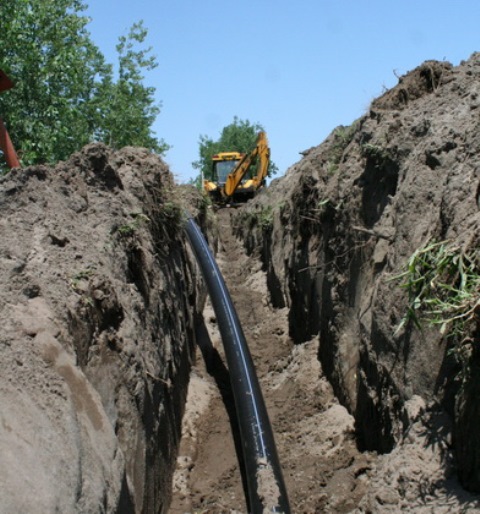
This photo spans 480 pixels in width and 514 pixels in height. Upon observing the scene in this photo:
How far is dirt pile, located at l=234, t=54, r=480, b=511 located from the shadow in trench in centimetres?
116

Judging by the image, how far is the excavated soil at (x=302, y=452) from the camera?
17.1 ft

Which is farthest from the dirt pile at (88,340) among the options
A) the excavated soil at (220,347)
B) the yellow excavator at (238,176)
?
the yellow excavator at (238,176)

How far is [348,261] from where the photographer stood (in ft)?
29.0

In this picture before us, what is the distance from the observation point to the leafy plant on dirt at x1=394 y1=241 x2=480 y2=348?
4875 mm

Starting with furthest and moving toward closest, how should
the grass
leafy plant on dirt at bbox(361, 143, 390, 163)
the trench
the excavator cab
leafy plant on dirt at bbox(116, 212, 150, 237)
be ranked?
the excavator cab → the grass → leafy plant on dirt at bbox(361, 143, 390, 163) → leafy plant on dirt at bbox(116, 212, 150, 237) → the trench

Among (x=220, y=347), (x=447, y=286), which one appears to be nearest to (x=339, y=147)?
(x=220, y=347)

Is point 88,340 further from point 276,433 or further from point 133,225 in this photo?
point 276,433

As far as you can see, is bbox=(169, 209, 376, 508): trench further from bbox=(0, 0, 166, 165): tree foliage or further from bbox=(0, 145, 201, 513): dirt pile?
bbox=(0, 0, 166, 165): tree foliage

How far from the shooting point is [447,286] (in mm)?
5035

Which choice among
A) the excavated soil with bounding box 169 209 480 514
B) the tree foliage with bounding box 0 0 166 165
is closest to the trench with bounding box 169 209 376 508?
the excavated soil with bounding box 169 209 480 514

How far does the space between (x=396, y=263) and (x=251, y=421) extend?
6.26ft

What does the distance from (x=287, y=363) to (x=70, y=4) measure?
14773 millimetres

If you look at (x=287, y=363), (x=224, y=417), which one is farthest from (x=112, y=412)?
(x=287, y=363)

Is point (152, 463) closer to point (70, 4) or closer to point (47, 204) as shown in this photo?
point (47, 204)
